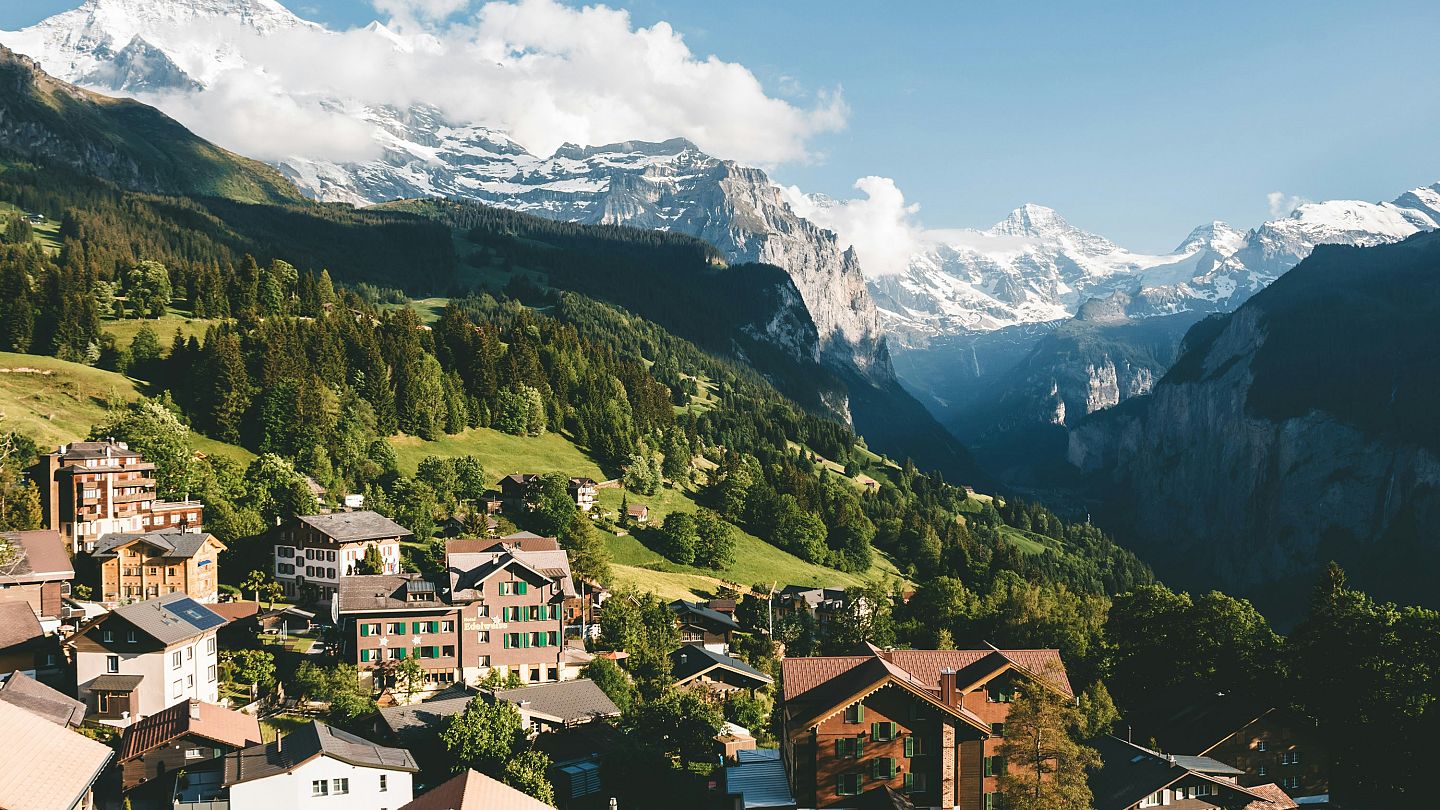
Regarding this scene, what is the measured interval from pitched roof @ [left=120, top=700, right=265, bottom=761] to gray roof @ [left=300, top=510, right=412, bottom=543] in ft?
94.8

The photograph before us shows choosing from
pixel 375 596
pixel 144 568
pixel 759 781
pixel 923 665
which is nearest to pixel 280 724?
pixel 375 596

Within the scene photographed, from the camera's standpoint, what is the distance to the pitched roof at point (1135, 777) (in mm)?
56938

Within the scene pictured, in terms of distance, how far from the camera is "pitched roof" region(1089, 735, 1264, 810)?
56.9 metres

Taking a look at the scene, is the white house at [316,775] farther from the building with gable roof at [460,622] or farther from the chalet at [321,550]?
the chalet at [321,550]

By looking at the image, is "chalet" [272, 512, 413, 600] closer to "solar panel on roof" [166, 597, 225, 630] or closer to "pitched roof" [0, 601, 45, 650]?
"solar panel on roof" [166, 597, 225, 630]

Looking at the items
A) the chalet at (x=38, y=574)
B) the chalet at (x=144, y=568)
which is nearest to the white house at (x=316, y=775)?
the chalet at (x=38, y=574)

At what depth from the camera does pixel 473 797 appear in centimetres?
4478

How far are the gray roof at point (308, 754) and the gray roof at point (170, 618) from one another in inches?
394

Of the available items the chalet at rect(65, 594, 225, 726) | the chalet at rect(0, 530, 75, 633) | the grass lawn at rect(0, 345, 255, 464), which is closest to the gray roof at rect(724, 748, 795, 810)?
the chalet at rect(65, 594, 225, 726)

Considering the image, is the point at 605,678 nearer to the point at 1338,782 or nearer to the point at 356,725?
the point at 356,725

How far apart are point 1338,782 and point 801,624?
48441 millimetres

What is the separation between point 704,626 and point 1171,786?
158ft

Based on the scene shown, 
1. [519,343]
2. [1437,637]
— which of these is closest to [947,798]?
[1437,637]

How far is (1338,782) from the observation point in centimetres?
6775
